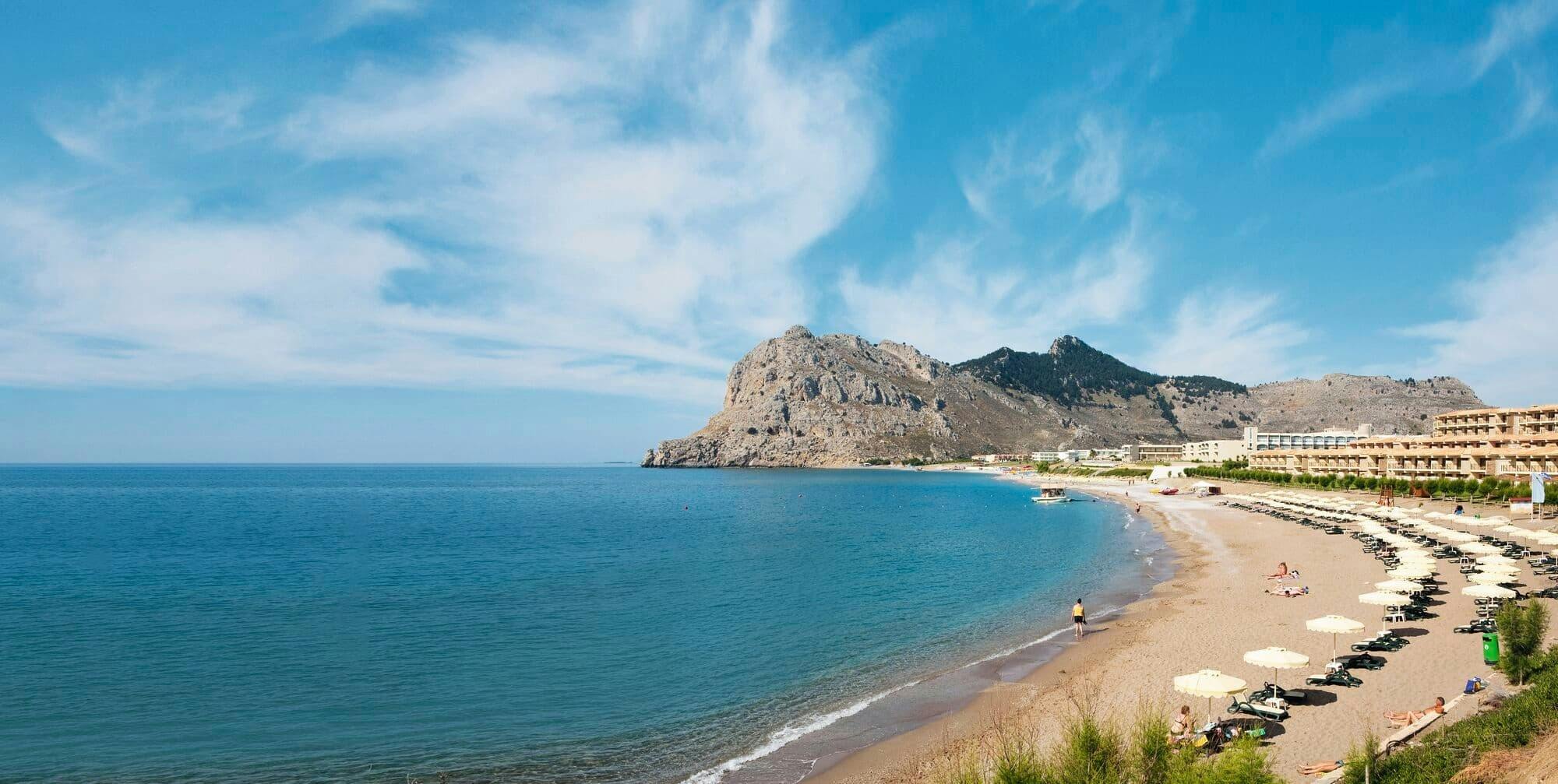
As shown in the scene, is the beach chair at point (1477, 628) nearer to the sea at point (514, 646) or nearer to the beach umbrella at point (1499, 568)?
the beach umbrella at point (1499, 568)

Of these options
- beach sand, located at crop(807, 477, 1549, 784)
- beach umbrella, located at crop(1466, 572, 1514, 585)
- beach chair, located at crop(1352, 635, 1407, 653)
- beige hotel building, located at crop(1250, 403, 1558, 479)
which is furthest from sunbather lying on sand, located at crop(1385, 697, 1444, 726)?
beige hotel building, located at crop(1250, 403, 1558, 479)

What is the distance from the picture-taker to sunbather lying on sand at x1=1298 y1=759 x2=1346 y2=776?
624 inches

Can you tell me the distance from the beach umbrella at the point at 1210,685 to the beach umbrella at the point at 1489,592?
558 inches

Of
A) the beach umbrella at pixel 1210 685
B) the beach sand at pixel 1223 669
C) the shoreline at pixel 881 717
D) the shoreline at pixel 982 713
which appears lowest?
the shoreline at pixel 881 717

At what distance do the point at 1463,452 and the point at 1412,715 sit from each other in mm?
86046

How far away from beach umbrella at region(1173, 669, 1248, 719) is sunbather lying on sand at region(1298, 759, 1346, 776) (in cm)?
244

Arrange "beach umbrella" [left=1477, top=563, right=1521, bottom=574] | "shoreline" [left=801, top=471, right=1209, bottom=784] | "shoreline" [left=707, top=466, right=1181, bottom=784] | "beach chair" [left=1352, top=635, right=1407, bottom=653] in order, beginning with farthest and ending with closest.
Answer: "beach umbrella" [left=1477, top=563, right=1521, bottom=574], "beach chair" [left=1352, top=635, right=1407, bottom=653], "shoreline" [left=707, top=466, right=1181, bottom=784], "shoreline" [left=801, top=471, right=1209, bottom=784]

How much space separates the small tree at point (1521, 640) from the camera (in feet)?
64.8

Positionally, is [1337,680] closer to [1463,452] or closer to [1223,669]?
[1223,669]

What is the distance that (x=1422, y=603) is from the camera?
31797 millimetres

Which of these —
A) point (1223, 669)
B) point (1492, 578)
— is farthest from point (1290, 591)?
point (1223, 669)

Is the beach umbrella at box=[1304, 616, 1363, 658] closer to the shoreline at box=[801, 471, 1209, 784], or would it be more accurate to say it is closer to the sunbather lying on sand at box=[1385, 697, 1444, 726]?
the sunbather lying on sand at box=[1385, 697, 1444, 726]

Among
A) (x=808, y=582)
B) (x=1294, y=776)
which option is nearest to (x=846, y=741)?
(x=1294, y=776)

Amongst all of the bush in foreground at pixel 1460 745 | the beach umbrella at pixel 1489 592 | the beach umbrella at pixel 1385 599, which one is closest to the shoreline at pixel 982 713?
the bush in foreground at pixel 1460 745
